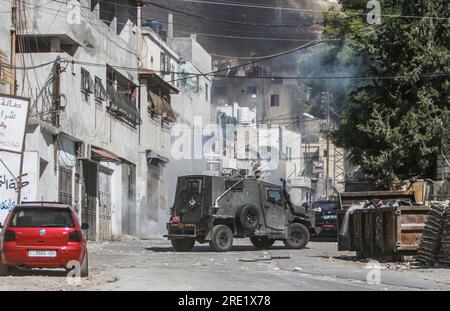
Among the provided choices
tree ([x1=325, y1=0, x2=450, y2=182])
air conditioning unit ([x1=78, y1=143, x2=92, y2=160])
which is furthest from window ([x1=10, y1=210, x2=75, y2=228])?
tree ([x1=325, y1=0, x2=450, y2=182])

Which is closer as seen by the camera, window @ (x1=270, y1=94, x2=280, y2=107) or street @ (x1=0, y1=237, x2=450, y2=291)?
street @ (x1=0, y1=237, x2=450, y2=291)

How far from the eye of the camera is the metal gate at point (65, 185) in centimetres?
3086

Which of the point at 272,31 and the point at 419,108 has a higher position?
the point at 272,31

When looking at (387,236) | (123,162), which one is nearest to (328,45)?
(123,162)

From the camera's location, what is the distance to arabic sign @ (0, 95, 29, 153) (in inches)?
702

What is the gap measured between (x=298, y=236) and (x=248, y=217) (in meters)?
2.50

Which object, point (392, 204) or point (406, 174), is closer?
point (392, 204)

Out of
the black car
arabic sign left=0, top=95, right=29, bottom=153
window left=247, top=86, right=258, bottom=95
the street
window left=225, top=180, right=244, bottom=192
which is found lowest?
the street

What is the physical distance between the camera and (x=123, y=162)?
133ft

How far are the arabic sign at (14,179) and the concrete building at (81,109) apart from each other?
0.13 m

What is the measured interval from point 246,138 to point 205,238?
61.2 meters

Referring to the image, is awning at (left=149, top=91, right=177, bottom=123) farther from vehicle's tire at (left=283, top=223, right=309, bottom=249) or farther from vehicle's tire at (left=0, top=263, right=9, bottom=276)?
vehicle's tire at (left=0, top=263, right=9, bottom=276)

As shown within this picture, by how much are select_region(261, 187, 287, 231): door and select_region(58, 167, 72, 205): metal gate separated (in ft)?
26.9
